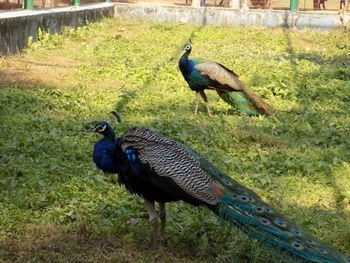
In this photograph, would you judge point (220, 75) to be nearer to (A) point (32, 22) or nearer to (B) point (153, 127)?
(B) point (153, 127)

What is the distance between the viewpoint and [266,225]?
421 centimetres

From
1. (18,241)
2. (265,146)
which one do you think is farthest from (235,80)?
(18,241)

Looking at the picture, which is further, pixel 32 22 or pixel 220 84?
pixel 32 22

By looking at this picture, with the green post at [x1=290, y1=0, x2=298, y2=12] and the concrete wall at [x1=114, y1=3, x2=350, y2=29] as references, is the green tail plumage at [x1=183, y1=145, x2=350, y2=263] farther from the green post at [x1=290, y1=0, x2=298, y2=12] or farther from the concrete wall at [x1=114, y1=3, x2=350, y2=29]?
the green post at [x1=290, y1=0, x2=298, y2=12]

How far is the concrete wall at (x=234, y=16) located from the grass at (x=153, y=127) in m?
3.42

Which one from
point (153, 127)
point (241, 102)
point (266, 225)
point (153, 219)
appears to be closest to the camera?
point (266, 225)

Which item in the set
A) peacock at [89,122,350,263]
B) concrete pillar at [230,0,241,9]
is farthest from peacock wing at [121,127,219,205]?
concrete pillar at [230,0,241,9]

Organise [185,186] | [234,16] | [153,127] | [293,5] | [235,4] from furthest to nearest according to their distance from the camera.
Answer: [235,4]
[234,16]
[293,5]
[153,127]
[185,186]

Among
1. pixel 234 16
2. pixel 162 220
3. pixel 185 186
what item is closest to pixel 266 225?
pixel 185 186

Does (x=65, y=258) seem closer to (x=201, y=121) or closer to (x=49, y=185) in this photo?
(x=49, y=185)

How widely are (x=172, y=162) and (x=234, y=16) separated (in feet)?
50.0

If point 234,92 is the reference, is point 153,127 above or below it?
below

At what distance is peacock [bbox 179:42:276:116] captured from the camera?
9125 millimetres

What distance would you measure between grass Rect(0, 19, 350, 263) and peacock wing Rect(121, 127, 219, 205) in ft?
0.86
